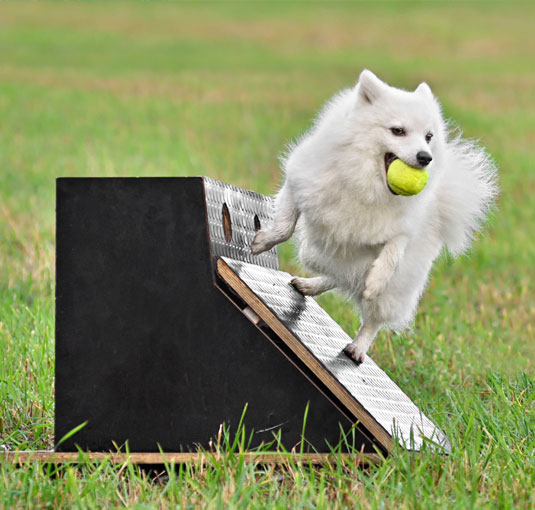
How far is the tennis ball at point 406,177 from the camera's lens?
3.87 meters

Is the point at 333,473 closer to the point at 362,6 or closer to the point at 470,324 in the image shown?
the point at 470,324

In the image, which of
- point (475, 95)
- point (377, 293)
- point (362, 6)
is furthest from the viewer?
point (362, 6)

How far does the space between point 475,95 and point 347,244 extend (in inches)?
668

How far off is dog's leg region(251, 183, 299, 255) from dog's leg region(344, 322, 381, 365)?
638 millimetres

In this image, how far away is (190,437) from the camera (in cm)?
386

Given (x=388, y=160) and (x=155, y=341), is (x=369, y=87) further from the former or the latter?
(x=155, y=341)

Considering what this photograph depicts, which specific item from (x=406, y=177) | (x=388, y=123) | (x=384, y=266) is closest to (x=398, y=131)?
(x=388, y=123)

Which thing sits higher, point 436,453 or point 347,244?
point 347,244

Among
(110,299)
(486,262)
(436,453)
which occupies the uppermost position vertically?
(110,299)

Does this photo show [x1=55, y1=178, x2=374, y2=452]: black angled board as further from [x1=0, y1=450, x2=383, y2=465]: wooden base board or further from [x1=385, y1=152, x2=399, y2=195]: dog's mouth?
[x1=385, y1=152, x2=399, y2=195]: dog's mouth

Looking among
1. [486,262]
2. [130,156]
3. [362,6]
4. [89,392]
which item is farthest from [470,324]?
[362,6]

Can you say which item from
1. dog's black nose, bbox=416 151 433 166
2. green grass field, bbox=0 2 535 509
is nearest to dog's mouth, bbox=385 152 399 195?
dog's black nose, bbox=416 151 433 166

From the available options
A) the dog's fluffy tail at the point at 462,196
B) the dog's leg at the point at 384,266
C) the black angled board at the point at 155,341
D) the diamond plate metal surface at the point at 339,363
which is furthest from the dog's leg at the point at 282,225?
the dog's fluffy tail at the point at 462,196

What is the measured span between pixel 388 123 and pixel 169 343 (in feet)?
4.30
